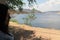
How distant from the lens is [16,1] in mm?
13500

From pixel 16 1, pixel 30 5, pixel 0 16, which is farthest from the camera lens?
pixel 16 1

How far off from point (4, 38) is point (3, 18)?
0.60ft

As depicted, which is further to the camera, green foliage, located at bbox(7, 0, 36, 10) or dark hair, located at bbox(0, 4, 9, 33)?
green foliage, located at bbox(7, 0, 36, 10)

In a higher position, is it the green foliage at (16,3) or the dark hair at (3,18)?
the dark hair at (3,18)

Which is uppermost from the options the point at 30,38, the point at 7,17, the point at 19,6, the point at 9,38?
the point at 7,17

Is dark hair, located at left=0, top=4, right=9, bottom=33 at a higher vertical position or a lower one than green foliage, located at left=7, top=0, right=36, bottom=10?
higher

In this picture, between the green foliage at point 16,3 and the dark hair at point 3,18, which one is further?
the green foliage at point 16,3

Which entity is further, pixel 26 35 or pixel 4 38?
pixel 26 35

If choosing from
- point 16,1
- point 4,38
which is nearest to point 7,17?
point 4,38

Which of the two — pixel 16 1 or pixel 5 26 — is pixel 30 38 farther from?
pixel 5 26

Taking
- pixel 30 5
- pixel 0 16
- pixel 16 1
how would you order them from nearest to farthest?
pixel 0 16, pixel 30 5, pixel 16 1

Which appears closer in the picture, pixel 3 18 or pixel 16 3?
pixel 3 18

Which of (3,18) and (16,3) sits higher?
(3,18)

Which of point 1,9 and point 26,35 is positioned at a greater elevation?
point 1,9
